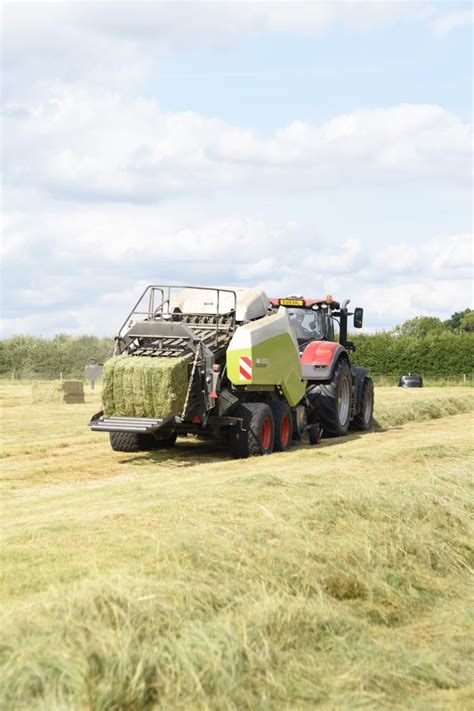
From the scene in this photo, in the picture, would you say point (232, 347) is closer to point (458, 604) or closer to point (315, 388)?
point (315, 388)

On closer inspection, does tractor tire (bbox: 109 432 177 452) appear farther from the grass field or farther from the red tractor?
the grass field

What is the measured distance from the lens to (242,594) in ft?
18.2

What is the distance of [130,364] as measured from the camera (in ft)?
40.6

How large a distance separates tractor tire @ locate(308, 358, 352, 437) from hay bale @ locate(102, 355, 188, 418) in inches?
174

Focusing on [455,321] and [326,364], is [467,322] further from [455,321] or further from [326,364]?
[326,364]

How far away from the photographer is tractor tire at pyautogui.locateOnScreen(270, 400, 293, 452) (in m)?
14.3

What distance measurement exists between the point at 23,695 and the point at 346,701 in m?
1.49

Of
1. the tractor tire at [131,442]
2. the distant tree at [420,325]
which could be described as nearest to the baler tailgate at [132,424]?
the tractor tire at [131,442]

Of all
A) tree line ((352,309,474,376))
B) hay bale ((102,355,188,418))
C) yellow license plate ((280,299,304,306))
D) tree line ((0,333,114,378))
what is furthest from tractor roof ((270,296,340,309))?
tree line ((0,333,114,378))

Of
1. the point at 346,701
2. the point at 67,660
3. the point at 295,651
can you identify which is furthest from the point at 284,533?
the point at 67,660

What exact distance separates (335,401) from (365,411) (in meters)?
1.94

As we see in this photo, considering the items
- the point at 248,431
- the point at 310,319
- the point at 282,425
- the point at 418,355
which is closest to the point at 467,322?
the point at 418,355

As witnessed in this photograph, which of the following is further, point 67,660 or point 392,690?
point 392,690

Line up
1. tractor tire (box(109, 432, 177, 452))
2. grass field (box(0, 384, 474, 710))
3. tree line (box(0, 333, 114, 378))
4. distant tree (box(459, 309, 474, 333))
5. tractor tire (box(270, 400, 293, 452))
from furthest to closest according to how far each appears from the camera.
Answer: distant tree (box(459, 309, 474, 333)), tree line (box(0, 333, 114, 378)), tractor tire (box(270, 400, 293, 452)), tractor tire (box(109, 432, 177, 452)), grass field (box(0, 384, 474, 710))
